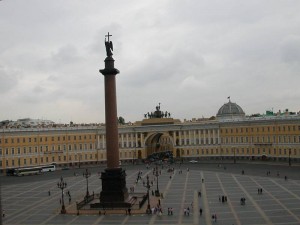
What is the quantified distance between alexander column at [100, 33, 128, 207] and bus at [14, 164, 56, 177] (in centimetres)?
4344

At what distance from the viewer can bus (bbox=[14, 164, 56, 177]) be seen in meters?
78.4

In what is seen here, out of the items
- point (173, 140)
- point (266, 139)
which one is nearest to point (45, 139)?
point (173, 140)

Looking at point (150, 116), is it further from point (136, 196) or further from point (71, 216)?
point (71, 216)

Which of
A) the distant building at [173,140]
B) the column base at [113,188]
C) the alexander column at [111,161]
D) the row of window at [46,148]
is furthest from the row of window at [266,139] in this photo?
the column base at [113,188]

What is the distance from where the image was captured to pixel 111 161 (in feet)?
130

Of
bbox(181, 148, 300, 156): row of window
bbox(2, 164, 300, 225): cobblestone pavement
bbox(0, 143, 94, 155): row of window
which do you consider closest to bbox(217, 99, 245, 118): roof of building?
bbox(181, 148, 300, 156): row of window

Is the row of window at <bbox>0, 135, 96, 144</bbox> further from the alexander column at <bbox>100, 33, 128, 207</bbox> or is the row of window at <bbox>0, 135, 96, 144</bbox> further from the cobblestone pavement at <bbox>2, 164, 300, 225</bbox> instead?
the alexander column at <bbox>100, 33, 128, 207</bbox>

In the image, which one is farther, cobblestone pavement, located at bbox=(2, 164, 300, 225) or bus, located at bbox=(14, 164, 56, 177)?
bus, located at bbox=(14, 164, 56, 177)

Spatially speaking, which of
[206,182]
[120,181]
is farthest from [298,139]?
[120,181]

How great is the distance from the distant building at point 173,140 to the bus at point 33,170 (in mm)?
7202

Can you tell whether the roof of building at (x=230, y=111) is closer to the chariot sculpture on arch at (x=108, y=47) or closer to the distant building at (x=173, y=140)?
the distant building at (x=173, y=140)

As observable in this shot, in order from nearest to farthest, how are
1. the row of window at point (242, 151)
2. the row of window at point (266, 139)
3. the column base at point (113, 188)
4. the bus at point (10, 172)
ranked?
the column base at point (113, 188) < the bus at point (10, 172) < the row of window at point (266, 139) < the row of window at point (242, 151)

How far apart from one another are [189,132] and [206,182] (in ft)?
147

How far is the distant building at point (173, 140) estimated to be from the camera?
8581cm
